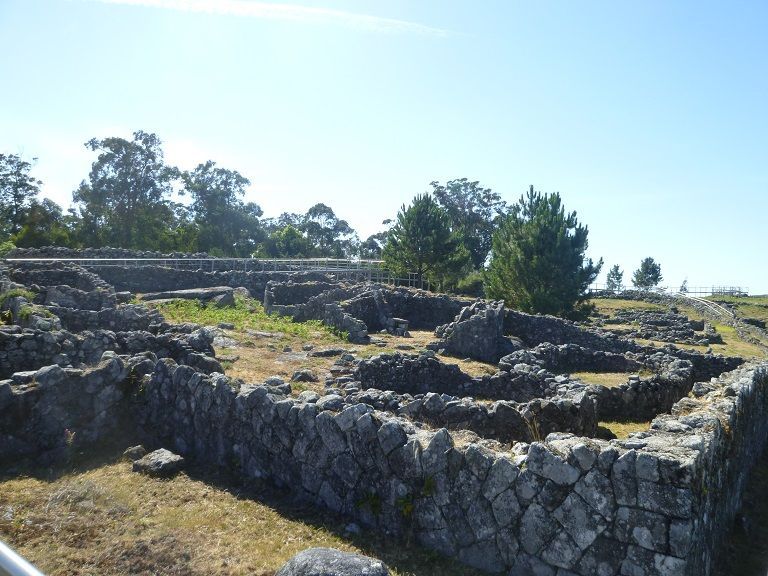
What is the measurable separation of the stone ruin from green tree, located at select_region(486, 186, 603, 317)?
73.7 ft

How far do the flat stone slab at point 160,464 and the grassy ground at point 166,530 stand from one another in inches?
8.0

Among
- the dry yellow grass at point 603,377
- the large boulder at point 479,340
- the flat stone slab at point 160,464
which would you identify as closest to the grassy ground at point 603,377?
the dry yellow grass at point 603,377

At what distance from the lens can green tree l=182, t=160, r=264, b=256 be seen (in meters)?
80.9

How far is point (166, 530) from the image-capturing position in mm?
6863

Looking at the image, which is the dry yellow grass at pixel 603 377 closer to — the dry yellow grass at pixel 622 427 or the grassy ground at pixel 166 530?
the dry yellow grass at pixel 622 427

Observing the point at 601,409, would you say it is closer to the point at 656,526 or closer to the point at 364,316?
the point at 656,526

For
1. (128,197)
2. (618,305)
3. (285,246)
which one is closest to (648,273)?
(618,305)

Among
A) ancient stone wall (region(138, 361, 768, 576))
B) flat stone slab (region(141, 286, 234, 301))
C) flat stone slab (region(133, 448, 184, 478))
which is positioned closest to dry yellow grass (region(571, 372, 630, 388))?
ancient stone wall (region(138, 361, 768, 576))

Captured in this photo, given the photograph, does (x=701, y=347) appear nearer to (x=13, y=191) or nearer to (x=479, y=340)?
(x=479, y=340)

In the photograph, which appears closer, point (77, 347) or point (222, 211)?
point (77, 347)

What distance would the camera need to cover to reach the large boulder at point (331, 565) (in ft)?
16.8

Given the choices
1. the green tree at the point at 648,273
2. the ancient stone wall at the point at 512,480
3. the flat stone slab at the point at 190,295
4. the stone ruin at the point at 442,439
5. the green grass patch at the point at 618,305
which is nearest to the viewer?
the ancient stone wall at the point at 512,480

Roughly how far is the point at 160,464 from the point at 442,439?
4.55 meters

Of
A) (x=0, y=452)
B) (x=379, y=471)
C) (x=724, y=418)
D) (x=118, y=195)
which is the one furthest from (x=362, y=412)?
(x=118, y=195)
